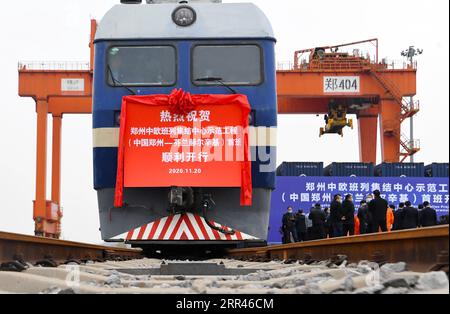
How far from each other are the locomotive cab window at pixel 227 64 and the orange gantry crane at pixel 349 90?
55.7 feet

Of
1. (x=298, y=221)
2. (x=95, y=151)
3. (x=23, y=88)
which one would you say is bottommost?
(x=298, y=221)

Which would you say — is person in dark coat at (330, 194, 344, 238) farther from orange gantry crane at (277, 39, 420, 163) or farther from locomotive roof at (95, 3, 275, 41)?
orange gantry crane at (277, 39, 420, 163)

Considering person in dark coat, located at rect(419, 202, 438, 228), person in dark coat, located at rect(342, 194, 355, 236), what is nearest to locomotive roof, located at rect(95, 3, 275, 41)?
person in dark coat, located at rect(342, 194, 355, 236)

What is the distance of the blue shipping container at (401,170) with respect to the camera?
28562 mm

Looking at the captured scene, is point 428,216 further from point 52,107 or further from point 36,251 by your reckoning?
point 52,107

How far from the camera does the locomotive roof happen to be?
856 centimetres

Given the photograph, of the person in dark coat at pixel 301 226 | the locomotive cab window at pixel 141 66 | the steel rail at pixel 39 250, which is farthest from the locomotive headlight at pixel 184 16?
the person in dark coat at pixel 301 226

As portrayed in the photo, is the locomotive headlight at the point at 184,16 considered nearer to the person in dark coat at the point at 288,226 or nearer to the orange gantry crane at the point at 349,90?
the person in dark coat at the point at 288,226

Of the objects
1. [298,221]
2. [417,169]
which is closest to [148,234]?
[298,221]
